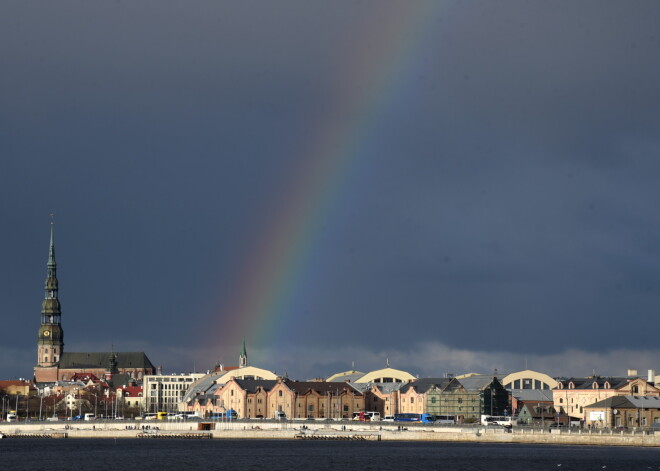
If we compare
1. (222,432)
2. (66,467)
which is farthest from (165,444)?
(66,467)

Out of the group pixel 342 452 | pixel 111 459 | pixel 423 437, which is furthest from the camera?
pixel 423 437

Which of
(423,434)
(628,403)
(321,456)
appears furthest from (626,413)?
(321,456)

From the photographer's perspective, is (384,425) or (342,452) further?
(384,425)

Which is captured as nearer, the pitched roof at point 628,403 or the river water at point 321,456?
the river water at point 321,456

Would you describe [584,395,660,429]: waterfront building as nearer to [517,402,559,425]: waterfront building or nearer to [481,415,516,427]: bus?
[481,415,516,427]: bus

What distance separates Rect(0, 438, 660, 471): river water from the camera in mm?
123250

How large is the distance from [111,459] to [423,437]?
50150 mm

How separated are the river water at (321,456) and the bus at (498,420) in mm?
7565

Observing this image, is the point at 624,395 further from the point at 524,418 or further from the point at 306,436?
the point at 306,436

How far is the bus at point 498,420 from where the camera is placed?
17727 centimetres

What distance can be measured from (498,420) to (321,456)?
55.1 metres

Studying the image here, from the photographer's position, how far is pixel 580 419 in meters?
198

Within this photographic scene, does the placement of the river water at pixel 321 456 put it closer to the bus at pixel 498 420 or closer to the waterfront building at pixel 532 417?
the bus at pixel 498 420

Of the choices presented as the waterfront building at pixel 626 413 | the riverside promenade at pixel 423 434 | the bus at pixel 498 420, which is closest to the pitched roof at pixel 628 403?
the waterfront building at pixel 626 413
